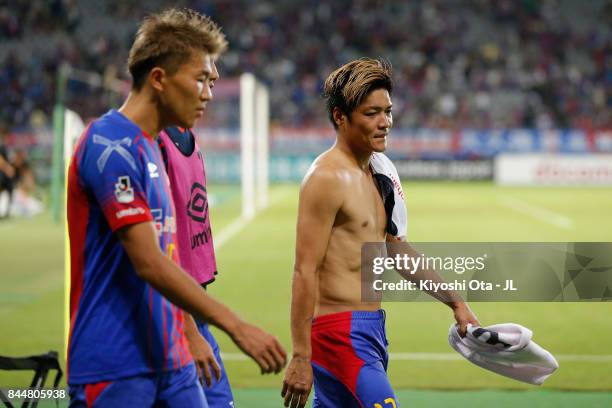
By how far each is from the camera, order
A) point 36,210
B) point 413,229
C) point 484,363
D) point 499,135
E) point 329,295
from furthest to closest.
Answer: point 499,135 < point 36,210 < point 413,229 < point 484,363 < point 329,295

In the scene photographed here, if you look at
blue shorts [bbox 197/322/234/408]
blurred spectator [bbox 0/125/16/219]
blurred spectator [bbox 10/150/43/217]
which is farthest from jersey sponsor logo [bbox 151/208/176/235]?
blurred spectator [bbox 10/150/43/217]

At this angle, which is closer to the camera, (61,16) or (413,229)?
(413,229)

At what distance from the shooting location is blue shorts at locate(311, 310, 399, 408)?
399cm

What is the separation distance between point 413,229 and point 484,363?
615 inches

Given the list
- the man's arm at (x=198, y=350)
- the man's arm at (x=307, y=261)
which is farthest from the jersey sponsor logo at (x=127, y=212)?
the man's arm at (x=307, y=261)

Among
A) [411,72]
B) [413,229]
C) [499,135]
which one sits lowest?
[413,229]

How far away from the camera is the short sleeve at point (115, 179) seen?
9.81 ft

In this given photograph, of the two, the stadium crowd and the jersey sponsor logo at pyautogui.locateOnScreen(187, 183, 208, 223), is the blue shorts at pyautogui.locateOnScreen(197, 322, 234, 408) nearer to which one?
the jersey sponsor logo at pyautogui.locateOnScreen(187, 183, 208, 223)

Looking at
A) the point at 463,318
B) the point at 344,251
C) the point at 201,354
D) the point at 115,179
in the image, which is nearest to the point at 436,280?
the point at 463,318

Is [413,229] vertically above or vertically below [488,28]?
below

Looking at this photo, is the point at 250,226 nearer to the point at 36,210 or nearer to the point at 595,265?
the point at 36,210

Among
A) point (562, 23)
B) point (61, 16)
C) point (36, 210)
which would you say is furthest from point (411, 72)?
point (36, 210)

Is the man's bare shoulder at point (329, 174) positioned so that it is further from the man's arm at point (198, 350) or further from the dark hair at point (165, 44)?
the dark hair at point (165, 44)

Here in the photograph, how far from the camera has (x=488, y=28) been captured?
4722cm
